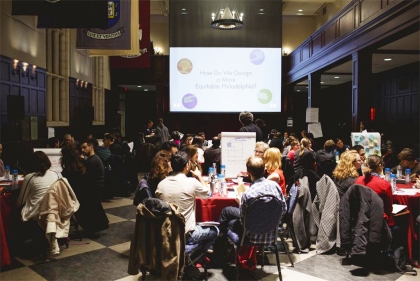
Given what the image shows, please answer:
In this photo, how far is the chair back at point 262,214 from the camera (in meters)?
3.28

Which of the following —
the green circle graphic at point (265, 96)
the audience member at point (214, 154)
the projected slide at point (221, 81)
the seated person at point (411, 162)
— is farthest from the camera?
the green circle graphic at point (265, 96)

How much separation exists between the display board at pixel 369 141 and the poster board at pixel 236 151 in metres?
2.24

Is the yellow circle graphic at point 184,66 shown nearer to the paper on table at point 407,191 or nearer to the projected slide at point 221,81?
the projected slide at point 221,81

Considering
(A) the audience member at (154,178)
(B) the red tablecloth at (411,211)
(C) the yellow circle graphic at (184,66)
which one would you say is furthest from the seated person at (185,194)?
(C) the yellow circle graphic at (184,66)

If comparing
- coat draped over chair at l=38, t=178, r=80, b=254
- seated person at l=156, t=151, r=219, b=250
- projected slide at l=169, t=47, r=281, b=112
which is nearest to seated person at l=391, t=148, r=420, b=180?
seated person at l=156, t=151, r=219, b=250

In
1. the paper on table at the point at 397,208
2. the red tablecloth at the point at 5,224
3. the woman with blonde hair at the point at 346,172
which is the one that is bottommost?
the red tablecloth at the point at 5,224

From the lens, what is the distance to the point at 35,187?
4195 mm

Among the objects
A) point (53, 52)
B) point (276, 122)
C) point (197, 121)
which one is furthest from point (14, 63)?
point (276, 122)

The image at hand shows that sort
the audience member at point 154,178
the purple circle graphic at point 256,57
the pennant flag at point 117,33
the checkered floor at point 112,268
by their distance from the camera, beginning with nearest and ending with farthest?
the checkered floor at point 112,268
the audience member at point 154,178
the pennant flag at point 117,33
the purple circle graphic at point 256,57

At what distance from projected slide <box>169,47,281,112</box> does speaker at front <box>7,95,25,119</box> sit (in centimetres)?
516

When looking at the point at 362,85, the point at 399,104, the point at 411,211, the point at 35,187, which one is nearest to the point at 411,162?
the point at 411,211

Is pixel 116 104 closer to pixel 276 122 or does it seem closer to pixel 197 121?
pixel 197 121

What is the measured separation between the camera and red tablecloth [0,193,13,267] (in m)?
3.85

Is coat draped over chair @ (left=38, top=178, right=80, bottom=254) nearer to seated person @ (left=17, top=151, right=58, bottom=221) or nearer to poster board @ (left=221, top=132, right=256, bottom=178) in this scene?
seated person @ (left=17, top=151, right=58, bottom=221)
